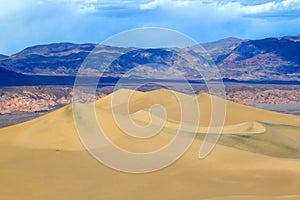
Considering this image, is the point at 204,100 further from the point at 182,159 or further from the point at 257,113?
the point at 182,159

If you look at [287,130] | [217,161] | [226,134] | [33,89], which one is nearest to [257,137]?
[226,134]

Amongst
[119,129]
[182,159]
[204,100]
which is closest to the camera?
[182,159]

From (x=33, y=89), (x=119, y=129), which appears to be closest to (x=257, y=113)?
(x=119, y=129)

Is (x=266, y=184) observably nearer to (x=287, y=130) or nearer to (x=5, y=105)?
(x=287, y=130)

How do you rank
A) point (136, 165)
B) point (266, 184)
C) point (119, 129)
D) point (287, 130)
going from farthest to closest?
point (287, 130) → point (119, 129) → point (136, 165) → point (266, 184)

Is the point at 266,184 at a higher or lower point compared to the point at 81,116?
lower

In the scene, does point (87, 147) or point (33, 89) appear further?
point (33, 89)
